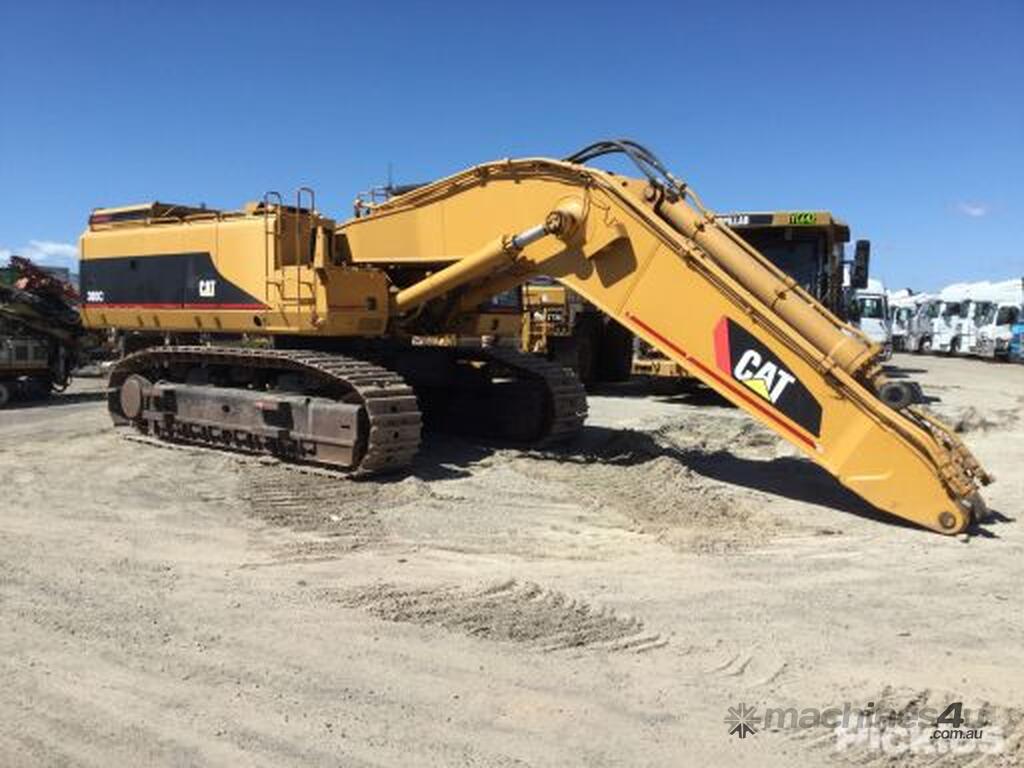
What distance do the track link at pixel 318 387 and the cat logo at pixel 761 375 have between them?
2.98 m

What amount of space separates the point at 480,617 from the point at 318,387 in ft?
15.9

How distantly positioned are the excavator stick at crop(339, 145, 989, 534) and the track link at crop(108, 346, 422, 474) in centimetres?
121

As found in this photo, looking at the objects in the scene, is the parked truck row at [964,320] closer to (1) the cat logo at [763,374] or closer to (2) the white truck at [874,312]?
(2) the white truck at [874,312]

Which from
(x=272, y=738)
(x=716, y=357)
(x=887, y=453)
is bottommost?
(x=272, y=738)

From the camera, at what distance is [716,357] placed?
7785 mm

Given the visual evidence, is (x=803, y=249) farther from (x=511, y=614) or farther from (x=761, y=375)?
(x=511, y=614)

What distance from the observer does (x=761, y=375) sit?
7.58m

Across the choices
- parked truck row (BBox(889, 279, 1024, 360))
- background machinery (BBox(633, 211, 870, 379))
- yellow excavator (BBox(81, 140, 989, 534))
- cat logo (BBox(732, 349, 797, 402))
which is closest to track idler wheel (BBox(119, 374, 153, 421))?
yellow excavator (BBox(81, 140, 989, 534))

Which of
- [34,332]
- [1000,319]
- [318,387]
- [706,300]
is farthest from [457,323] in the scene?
[1000,319]

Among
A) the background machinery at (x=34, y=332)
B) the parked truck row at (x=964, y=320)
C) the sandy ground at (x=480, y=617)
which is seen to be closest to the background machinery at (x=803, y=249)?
the sandy ground at (x=480, y=617)

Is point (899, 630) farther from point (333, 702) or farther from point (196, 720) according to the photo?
point (196, 720)

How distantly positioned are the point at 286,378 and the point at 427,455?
163 centimetres

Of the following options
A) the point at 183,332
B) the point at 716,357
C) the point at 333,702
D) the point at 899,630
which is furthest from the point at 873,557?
the point at 183,332

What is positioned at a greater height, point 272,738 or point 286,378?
point 286,378
